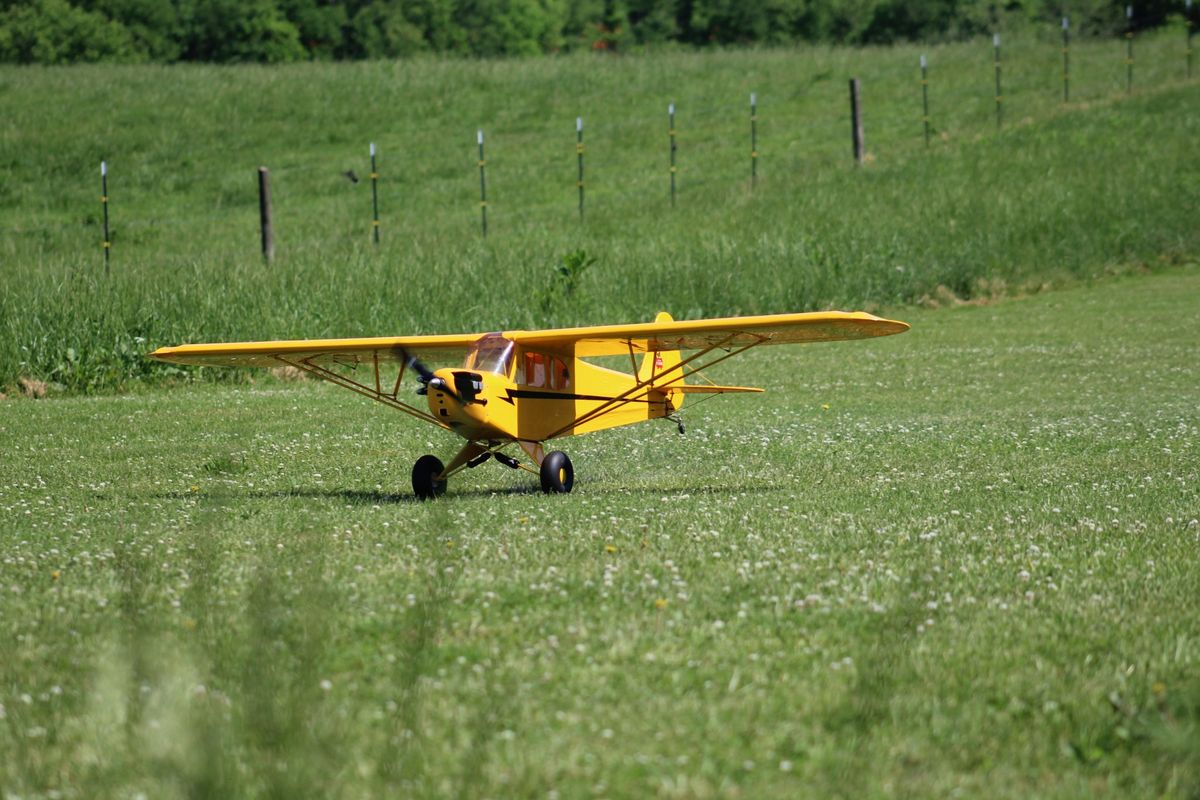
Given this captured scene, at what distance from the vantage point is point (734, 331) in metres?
11.9

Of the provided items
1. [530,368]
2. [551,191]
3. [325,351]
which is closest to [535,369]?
[530,368]

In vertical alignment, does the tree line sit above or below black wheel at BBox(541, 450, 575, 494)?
above

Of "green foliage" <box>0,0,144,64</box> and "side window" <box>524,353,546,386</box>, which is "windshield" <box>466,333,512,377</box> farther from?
"green foliage" <box>0,0,144,64</box>

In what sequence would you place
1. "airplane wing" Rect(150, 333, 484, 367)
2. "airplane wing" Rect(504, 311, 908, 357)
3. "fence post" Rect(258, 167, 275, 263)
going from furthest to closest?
1. "fence post" Rect(258, 167, 275, 263)
2. "airplane wing" Rect(150, 333, 484, 367)
3. "airplane wing" Rect(504, 311, 908, 357)

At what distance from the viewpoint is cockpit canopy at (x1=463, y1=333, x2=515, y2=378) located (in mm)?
11922

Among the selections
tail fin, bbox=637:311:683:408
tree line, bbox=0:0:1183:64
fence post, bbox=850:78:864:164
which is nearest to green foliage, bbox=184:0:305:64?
tree line, bbox=0:0:1183:64

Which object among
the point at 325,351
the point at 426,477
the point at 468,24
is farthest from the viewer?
the point at 468,24

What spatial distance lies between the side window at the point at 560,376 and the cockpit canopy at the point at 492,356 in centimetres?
68

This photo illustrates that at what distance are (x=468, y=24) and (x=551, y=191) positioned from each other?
2751 inches

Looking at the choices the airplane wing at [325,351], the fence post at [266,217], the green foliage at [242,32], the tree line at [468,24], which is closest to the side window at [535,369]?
the airplane wing at [325,351]

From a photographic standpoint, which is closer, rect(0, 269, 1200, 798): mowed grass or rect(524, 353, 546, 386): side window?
rect(0, 269, 1200, 798): mowed grass

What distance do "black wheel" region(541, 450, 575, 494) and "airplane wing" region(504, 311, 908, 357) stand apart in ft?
3.53

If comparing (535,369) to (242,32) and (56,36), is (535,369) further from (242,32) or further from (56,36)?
(242,32)

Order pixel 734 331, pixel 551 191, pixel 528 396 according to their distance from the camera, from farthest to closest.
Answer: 1. pixel 551 191
2. pixel 528 396
3. pixel 734 331
